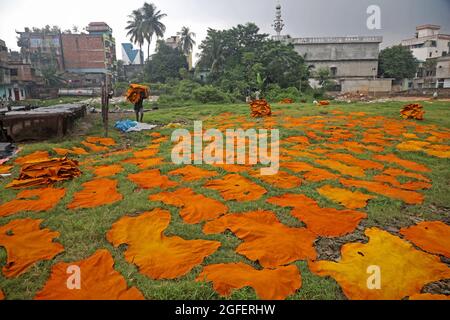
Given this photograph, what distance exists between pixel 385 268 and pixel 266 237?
3.95ft

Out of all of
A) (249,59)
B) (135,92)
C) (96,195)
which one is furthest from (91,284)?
(249,59)

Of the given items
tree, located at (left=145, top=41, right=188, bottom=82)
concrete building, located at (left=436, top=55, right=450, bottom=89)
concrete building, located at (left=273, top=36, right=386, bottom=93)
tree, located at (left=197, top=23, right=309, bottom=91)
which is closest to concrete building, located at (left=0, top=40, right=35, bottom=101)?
tree, located at (left=145, top=41, right=188, bottom=82)

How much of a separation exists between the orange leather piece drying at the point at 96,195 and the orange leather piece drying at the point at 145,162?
102 centimetres

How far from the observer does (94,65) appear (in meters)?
41.2

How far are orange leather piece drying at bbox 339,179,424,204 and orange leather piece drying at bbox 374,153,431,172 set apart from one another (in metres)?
1.52

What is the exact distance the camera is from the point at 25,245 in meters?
→ 3.44

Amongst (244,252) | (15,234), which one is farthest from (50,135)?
(244,252)

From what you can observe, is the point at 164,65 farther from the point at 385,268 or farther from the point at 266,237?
the point at 385,268

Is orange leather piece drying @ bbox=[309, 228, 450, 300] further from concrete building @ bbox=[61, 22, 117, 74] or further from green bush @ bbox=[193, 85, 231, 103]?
concrete building @ bbox=[61, 22, 117, 74]
